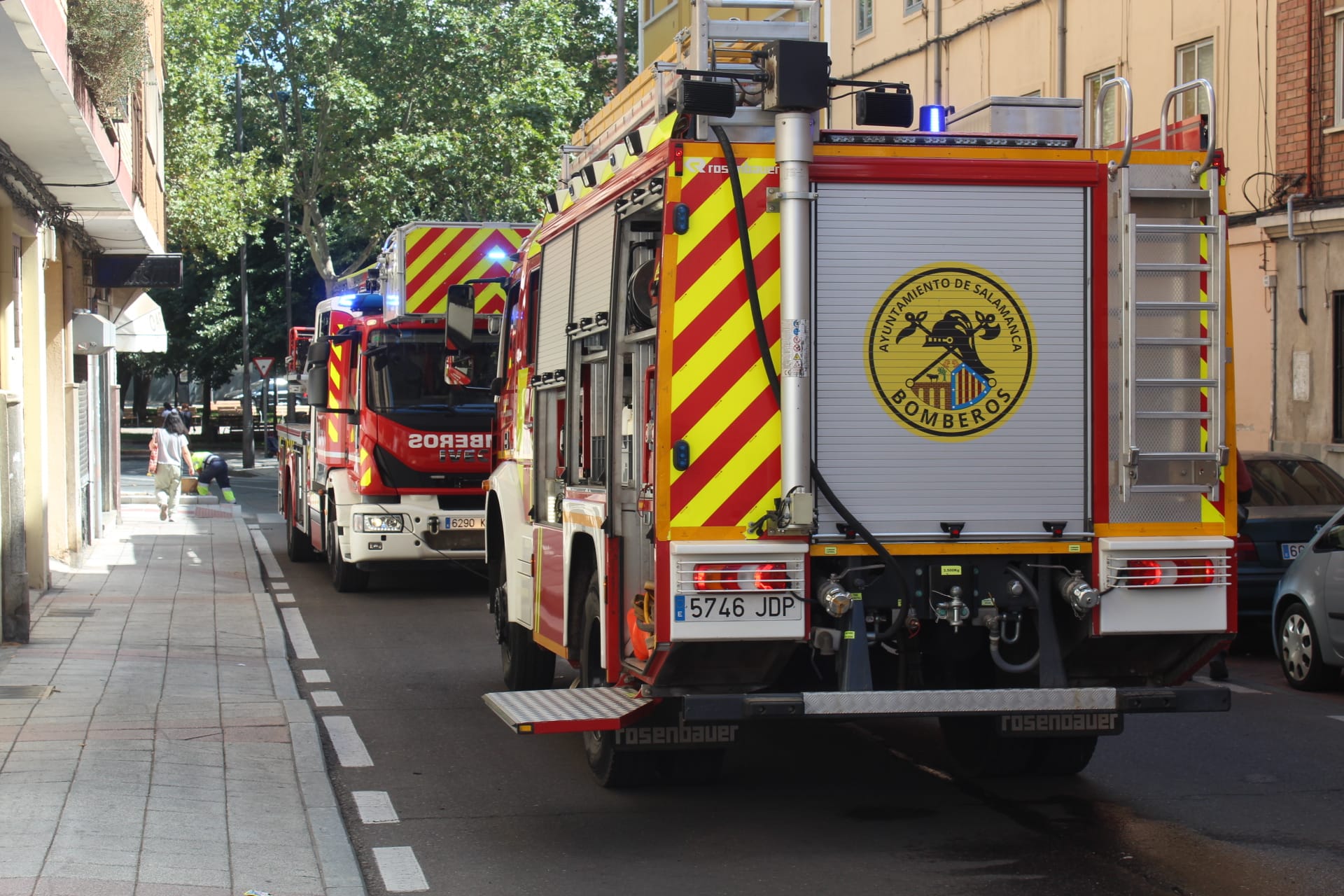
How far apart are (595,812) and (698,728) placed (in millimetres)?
726

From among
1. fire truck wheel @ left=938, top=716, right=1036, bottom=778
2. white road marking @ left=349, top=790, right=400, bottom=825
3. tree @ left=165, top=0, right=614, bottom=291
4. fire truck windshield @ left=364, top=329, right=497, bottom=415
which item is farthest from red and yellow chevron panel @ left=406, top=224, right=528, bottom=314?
tree @ left=165, top=0, right=614, bottom=291

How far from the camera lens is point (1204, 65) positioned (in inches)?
890

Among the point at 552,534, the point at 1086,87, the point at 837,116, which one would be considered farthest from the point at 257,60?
the point at 552,534

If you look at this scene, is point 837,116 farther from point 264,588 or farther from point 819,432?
point 819,432

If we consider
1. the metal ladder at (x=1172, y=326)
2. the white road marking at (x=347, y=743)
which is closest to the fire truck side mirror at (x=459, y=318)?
the white road marking at (x=347, y=743)

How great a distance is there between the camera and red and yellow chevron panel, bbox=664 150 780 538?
6.56m

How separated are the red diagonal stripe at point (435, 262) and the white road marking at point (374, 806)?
861 cm

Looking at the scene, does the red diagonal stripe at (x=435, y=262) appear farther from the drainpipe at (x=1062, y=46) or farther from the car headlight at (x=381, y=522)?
the drainpipe at (x=1062, y=46)

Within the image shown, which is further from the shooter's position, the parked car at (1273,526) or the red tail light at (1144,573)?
the parked car at (1273,526)

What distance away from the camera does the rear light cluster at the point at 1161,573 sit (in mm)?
6820

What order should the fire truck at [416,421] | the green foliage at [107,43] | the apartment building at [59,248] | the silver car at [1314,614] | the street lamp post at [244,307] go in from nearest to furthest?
the silver car at [1314,614], the apartment building at [59,248], the green foliage at [107,43], the fire truck at [416,421], the street lamp post at [244,307]

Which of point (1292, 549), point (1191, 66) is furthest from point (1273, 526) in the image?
point (1191, 66)

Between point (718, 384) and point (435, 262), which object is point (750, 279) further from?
point (435, 262)

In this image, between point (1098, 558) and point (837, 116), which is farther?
point (837, 116)
